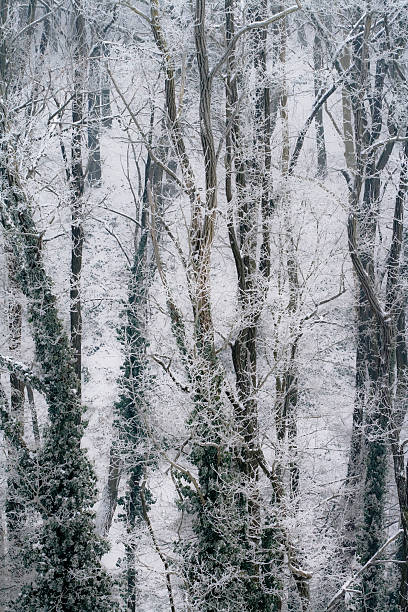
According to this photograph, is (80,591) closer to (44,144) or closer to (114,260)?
(44,144)

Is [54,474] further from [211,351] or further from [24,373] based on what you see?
[211,351]

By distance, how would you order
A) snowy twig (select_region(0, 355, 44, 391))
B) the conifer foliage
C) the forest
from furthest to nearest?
snowy twig (select_region(0, 355, 44, 391))
the conifer foliage
the forest

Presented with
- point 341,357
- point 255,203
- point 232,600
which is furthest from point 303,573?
point 341,357

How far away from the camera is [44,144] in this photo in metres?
11.3

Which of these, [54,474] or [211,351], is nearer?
[211,351]

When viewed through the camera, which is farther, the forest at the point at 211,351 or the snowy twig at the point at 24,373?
the snowy twig at the point at 24,373

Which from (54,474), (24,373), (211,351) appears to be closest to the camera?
(211,351)

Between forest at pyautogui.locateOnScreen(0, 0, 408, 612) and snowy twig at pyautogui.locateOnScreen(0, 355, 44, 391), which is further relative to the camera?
snowy twig at pyautogui.locateOnScreen(0, 355, 44, 391)

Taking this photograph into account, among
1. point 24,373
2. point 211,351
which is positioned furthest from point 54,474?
point 211,351

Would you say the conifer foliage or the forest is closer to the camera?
the forest

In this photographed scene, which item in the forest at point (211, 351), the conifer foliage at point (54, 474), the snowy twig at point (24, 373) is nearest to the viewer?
the forest at point (211, 351)

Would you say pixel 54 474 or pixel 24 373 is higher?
pixel 24 373

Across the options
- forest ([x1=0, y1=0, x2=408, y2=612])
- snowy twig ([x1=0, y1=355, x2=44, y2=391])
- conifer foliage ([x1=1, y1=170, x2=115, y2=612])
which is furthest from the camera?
snowy twig ([x1=0, y1=355, x2=44, y2=391])

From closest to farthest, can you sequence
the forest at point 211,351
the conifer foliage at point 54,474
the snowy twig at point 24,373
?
1. the forest at point 211,351
2. the conifer foliage at point 54,474
3. the snowy twig at point 24,373
